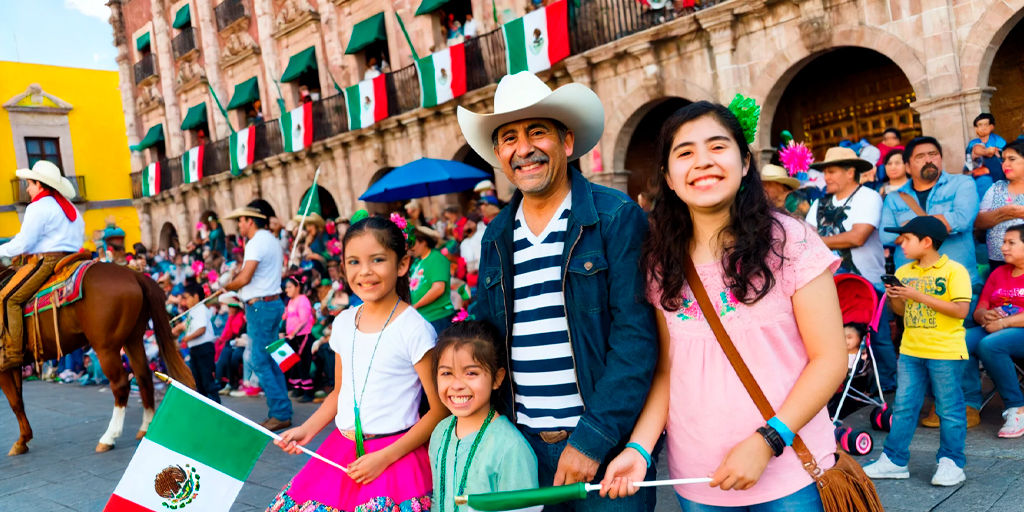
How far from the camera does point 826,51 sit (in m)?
9.77

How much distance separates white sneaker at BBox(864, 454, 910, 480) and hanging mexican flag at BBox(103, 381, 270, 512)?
345 cm

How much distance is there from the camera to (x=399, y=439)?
2748 millimetres

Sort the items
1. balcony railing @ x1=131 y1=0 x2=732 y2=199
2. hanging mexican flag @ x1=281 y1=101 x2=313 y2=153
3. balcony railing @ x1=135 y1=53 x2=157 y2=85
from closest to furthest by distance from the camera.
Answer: balcony railing @ x1=131 y1=0 x2=732 y2=199, hanging mexican flag @ x1=281 y1=101 x2=313 y2=153, balcony railing @ x1=135 y1=53 x2=157 y2=85

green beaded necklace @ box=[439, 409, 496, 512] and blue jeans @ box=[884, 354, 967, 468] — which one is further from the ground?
green beaded necklace @ box=[439, 409, 496, 512]

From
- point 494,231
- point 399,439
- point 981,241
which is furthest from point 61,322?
point 981,241

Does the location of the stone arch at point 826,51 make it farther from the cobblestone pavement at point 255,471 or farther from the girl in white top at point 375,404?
the girl in white top at point 375,404

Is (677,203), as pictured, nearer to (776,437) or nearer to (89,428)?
(776,437)

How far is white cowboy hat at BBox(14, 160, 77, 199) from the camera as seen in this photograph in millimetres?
6387

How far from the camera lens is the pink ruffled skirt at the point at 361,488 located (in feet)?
8.61

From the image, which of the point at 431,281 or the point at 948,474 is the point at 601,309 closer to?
the point at 948,474

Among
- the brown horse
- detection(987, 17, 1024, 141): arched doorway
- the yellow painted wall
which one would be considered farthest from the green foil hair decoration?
the yellow painted wall

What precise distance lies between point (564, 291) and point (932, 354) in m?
2.91

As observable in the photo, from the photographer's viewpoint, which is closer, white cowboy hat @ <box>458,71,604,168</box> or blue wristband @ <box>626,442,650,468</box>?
blue wristband @ <box>626,442,650,468</box>

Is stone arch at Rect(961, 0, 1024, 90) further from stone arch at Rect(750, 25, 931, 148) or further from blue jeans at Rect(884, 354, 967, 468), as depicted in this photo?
blue jeans at Rect(884, 354, 967, 468)
